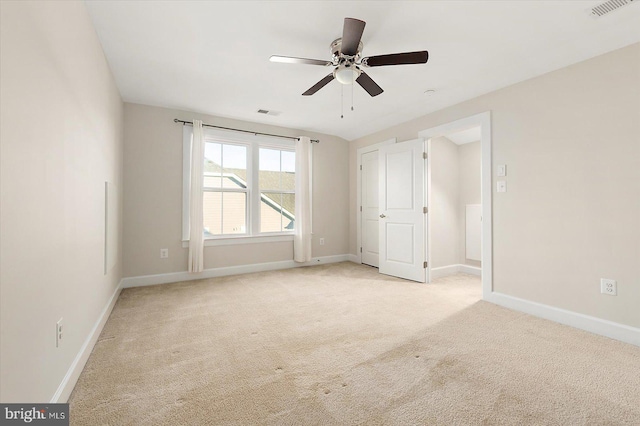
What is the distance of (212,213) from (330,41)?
3.08 metres

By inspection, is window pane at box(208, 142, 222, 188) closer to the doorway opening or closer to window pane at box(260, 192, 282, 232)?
window pane at box(260, 192, 282, 232)

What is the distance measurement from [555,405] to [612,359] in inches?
37.7

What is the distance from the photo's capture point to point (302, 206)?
16.3ft

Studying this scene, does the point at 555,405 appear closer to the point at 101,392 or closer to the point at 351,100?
the point at 101,392

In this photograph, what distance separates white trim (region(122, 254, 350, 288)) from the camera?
12.7 ft

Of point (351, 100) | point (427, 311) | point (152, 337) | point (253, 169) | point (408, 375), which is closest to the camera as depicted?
point (408, 375)

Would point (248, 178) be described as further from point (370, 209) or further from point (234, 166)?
point (370, 209)

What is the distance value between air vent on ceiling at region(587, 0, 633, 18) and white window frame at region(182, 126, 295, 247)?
394cm

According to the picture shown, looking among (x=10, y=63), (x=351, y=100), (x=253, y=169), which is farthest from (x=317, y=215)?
(x=10, y=63)

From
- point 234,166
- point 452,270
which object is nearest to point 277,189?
point 234,166

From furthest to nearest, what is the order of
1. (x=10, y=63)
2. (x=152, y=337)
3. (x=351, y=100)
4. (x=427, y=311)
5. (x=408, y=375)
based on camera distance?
(x=351, y=100) < (x=427, y=311) < (x=152, y=337) < (x=408, y=375) < (x=10, y=63)

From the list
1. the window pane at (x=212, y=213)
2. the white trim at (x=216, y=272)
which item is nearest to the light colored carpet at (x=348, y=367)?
the white trim at (x=216, y=272)

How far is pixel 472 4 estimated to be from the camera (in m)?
2.00

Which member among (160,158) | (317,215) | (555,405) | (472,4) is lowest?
(555,405)
